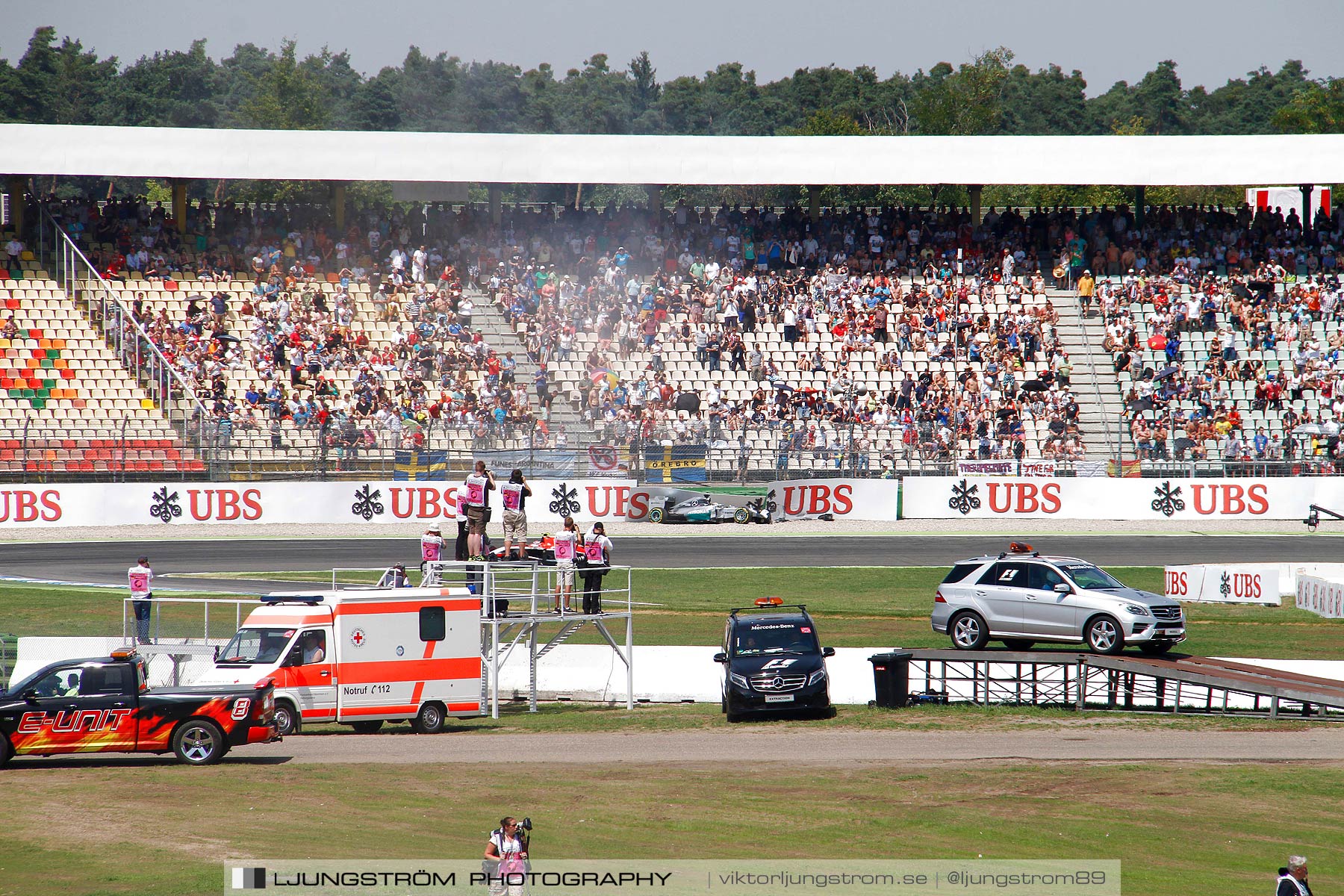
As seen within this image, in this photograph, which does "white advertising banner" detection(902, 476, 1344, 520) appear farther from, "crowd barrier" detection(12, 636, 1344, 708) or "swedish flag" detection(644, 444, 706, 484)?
"crowd barrier" detection(12, 636, 1344, 708)

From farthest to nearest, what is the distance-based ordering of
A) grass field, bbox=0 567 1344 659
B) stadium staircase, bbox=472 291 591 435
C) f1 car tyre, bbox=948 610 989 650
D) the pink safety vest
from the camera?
stadium staircase, bbox=472 291 591 435
grass field, bbox=0 567 1344 659
f1 car tyre, bbox=948 610 989 650
the pink safety vest

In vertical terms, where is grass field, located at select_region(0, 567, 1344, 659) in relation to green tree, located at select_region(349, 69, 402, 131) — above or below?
below

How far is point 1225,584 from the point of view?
1260 inches

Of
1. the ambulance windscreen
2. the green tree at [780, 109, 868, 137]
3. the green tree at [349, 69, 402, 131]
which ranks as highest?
the green tree at [349, 69, 402, 131]

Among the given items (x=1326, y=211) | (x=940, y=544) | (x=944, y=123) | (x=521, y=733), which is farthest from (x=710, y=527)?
(x=944, y=123)

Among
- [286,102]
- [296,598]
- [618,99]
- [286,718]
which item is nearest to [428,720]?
[286,718]

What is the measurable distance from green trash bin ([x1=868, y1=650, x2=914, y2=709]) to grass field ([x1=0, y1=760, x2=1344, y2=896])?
4.60m

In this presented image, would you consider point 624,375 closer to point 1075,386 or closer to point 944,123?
point 1075,386

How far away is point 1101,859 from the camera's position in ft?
47.1

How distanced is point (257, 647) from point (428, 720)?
2711 mm

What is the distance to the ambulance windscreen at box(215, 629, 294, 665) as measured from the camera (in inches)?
800

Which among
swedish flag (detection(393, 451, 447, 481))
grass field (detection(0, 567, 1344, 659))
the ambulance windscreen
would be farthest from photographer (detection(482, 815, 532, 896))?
swedish flag (detection(393, 451, 447, 481))

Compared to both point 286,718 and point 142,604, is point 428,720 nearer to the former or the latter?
point 286,718

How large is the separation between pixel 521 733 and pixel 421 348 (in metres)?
27.6
